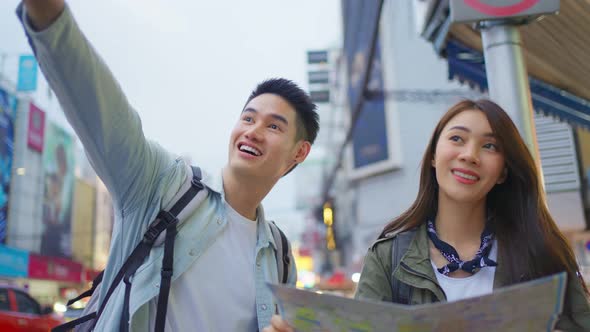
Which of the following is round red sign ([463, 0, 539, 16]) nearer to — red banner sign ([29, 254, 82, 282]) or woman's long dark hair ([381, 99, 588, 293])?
woman's long dark hair ([381, 99, 588, 293])

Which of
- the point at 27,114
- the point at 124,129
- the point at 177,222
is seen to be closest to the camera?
the point at 124,129

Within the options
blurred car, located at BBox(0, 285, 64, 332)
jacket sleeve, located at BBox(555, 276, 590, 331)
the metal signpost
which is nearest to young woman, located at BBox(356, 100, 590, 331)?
jacket sleeve, located at BBox(555, 276, 590, 331)

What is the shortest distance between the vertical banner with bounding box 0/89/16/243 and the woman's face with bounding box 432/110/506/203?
3161cm

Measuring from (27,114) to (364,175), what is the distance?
73.7ft

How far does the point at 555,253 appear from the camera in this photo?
→ 2016mm

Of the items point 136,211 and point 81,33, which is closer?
point 81,33

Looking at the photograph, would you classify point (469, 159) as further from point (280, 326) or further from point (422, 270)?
point (280, 326)

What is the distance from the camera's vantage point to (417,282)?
2.02 meters

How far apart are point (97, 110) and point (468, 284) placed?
1.52 meters

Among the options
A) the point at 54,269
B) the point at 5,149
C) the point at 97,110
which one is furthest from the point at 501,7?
the point at 54,269

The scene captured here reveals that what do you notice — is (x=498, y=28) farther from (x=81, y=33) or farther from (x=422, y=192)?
(x=81, y=33)

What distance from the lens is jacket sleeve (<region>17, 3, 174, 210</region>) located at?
156 cm

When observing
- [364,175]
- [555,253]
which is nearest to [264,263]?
[555,253]

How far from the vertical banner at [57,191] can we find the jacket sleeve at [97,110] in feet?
127
